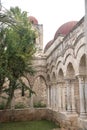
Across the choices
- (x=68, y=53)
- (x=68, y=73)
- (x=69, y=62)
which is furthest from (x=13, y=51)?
(x=68, y=73)

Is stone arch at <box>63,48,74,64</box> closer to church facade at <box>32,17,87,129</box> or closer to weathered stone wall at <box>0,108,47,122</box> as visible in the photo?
church facade at <box>32,17,87,129</box>

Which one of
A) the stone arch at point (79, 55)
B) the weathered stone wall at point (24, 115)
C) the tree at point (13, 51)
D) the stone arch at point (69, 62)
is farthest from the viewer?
the weathered stone wall at point (24, 115)

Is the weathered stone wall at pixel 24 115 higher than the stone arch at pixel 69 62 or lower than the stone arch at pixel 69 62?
lower

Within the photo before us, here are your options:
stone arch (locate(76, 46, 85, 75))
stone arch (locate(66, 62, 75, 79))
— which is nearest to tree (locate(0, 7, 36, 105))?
stone arch (locate(66, 62, 75, 79))

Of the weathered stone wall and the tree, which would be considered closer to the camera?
the tree

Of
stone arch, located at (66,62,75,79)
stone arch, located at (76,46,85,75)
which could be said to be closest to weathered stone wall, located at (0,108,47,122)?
stone arch, located at (66,62,75,79)

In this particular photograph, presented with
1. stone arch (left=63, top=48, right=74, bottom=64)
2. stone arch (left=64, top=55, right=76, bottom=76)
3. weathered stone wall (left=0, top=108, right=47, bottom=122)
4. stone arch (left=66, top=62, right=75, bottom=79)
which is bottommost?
weathered stone wall (left=0, top=108, right=47, bottom=122)

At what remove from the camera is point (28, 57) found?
11.6 metres

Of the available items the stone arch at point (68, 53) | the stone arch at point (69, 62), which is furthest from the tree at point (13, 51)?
the stone arch at point (69, 62)

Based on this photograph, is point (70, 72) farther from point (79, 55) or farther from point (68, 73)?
point (79, 55)

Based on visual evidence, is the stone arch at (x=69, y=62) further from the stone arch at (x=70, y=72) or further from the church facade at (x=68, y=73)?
the stone arch at (x=70, y=72)

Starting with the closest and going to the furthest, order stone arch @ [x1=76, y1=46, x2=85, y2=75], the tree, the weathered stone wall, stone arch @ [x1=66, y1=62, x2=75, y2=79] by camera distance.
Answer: stone arch @ [x1=76, y1=46, x2=85, y2=75] < the tree < stone arch @ [x1=66, y1=62, x2=75, y2=79] < the weathered stone wall

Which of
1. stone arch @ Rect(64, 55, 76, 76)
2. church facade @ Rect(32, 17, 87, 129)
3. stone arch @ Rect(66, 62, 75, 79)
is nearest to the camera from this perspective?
church facade @ Rect(32, 17, 87, 129)

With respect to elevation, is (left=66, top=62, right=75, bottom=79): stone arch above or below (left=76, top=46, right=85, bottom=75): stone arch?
below
